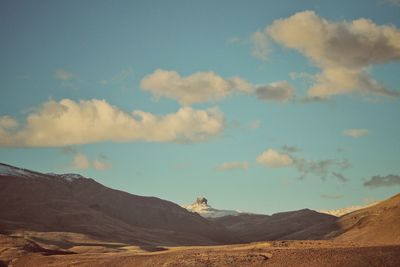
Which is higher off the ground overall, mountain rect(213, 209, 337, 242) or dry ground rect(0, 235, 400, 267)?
mountain rect(213, 209, 337, 242)

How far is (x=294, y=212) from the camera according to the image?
17462 centimetres

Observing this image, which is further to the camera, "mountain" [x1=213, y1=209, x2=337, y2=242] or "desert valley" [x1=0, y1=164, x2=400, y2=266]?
"mountain" [x1=213, y1=209, x2=337, y2=242]

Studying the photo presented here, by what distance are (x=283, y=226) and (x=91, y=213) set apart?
61.7 meters

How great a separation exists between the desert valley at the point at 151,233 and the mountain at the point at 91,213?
25 cm

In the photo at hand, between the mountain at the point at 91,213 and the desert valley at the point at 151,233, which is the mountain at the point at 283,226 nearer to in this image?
the desert valley at the point at 151,233

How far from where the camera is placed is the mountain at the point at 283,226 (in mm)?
122512

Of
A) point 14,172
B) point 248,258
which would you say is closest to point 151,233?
point 14,172

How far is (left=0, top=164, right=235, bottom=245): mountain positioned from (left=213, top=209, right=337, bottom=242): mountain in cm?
990

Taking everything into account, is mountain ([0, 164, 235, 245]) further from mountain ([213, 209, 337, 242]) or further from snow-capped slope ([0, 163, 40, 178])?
mountain ([213, 209, 337, 242])

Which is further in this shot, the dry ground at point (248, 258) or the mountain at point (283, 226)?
the mountain at point (283, 226)

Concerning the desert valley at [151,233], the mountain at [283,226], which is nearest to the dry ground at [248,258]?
the desert valley at [151,233]

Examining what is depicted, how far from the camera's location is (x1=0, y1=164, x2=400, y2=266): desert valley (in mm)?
35281

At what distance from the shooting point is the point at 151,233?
396 feet

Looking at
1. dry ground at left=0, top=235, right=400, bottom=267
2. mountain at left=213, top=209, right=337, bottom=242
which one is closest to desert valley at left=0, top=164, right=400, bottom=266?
dry ground at left=0, top=235, right=400, bottom=267
